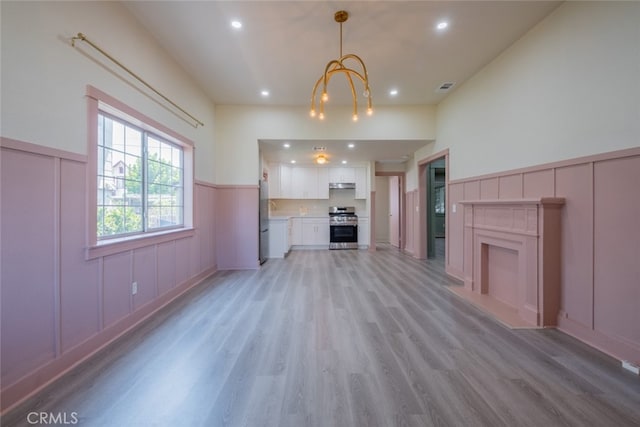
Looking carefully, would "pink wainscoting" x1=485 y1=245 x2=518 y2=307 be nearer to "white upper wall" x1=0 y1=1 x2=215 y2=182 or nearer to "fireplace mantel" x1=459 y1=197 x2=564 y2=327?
"fireplace mantel" x1=459 y1=197 x2=564 y2=327

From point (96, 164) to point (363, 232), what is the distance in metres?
6.19

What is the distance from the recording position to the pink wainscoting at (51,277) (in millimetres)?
1471

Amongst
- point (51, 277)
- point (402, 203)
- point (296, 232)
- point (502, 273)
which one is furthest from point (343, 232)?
point (51, 277)

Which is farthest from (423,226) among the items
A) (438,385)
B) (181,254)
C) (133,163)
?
(133,163)

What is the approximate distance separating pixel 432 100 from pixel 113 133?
15.6ft

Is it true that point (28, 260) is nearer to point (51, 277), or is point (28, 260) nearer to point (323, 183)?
point (51, 277)

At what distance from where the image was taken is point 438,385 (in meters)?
1.65

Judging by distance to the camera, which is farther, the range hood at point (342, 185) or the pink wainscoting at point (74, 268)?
the range hood at point (342, 185)

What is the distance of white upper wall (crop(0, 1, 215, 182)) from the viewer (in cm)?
150

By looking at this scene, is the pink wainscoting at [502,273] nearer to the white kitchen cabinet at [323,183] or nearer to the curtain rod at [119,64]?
the curtain rod at [119,64]

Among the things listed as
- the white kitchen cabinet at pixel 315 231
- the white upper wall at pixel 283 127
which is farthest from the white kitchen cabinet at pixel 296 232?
the white upper wall at pixel 283 127

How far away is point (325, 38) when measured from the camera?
2.82 meters

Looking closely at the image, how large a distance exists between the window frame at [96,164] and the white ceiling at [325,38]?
3.31ft

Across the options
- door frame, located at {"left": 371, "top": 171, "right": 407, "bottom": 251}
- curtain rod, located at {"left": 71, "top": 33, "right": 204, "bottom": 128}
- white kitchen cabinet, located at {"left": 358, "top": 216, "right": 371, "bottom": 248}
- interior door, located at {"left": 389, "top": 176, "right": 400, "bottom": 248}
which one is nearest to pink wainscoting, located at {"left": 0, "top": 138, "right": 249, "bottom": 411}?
curtain rod, located at {"left": 71, "top": 33, "right": 204, "bottom": 128}
